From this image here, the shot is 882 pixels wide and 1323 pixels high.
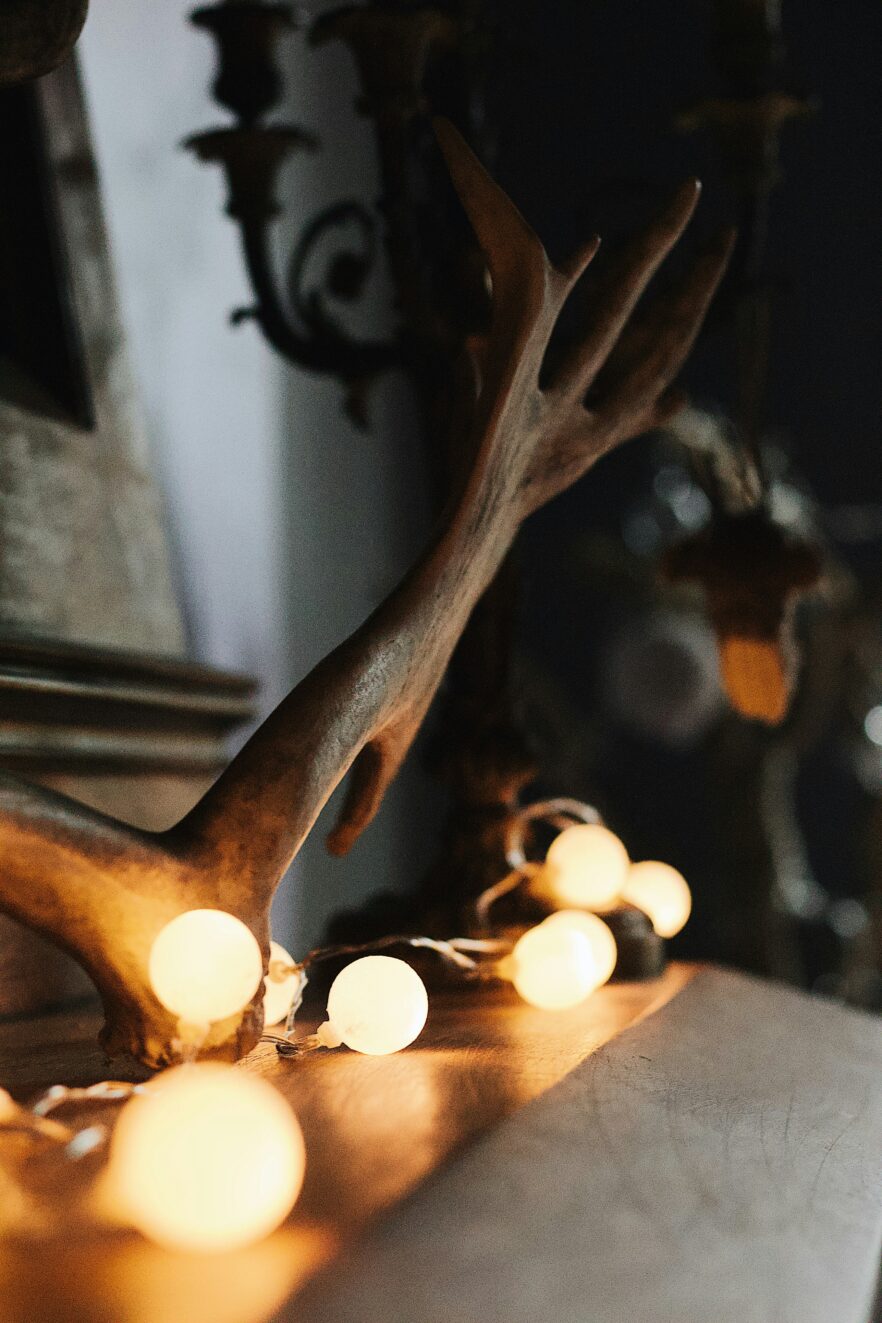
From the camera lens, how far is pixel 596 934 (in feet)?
2.44

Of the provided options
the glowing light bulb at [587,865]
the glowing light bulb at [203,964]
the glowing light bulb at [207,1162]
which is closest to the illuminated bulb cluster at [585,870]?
the glowing light bulb at [587,865]

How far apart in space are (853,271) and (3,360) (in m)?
1.71

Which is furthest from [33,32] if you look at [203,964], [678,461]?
[678,461]

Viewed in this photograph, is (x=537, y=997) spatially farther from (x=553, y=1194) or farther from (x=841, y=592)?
(x=841, y=592)

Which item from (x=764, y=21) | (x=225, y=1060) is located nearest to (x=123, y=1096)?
(x=225, y=1060)

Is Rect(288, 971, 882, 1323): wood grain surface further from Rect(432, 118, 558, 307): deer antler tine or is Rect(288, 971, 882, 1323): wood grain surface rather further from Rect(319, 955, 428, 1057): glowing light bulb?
Rect(432, 118, 558, 307): deer antler tine

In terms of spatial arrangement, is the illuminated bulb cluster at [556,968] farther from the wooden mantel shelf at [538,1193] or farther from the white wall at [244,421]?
the white wall at [244,421]

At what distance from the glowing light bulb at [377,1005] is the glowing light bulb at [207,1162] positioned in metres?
0.19

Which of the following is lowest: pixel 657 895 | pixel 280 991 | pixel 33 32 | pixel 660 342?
pixel 657 895

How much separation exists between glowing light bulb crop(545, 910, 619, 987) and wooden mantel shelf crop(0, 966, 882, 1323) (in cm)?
6

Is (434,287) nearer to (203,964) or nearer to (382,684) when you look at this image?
(382,684)

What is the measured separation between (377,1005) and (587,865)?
262 millimetres

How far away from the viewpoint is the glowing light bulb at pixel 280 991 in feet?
2.00

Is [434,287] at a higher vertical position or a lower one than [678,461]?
higher
